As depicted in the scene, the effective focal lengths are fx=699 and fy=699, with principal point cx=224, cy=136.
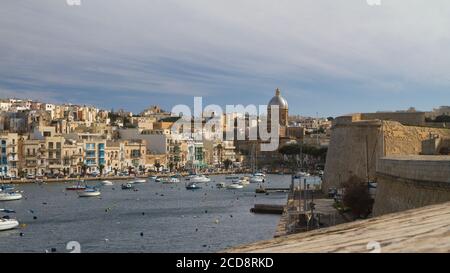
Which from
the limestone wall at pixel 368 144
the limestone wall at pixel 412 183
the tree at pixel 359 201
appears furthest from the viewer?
the limestone wall at pixel 368 144

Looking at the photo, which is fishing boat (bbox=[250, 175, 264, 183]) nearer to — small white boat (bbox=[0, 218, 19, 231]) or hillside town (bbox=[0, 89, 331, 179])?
hillside town (bbox=[0, 89, 331, 179])

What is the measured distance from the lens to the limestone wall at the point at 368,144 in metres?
21.2

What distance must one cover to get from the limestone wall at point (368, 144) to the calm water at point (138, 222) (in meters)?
3.45

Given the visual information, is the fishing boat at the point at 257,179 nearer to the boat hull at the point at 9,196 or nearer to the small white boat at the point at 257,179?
the small white boat at the point at 257,179

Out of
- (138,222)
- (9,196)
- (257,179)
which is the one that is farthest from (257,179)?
(138,222)

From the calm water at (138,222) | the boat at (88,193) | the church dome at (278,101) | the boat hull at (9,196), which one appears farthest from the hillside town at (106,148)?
the boat hull at (9,196)

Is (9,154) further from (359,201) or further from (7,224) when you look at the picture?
(359,201)

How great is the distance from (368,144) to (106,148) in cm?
2610

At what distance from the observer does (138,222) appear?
Result: 19.1m

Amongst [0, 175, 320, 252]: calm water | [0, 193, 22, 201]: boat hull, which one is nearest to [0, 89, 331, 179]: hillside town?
[0, 175, 320, 252]: calm water

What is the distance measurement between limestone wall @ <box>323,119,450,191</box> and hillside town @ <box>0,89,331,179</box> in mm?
21776

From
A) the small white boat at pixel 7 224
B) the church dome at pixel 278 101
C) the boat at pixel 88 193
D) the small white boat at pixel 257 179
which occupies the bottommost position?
the small white boat at pixel 257 179

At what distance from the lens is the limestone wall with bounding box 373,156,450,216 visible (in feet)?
23.0
